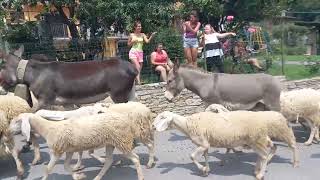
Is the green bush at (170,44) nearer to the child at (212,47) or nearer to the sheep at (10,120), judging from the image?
the child at (212,47)

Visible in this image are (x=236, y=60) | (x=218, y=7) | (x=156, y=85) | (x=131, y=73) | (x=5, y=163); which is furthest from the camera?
(x=218, y=7)


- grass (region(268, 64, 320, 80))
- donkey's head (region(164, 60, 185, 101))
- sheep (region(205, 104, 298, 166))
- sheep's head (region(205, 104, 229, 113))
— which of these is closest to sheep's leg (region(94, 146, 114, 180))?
sheep (region(205, 104, 298, 166))

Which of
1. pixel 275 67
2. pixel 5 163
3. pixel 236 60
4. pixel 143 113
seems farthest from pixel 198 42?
pixel 5 163

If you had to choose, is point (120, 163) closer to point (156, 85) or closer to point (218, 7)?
point (156, 85)

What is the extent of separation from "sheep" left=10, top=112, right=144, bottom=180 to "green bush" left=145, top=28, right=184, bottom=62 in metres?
5.56

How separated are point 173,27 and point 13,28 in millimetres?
4724

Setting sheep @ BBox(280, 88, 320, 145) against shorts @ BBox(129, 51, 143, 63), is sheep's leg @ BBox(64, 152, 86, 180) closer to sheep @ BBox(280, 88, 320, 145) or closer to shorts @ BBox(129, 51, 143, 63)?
sheep @ BBox(280, 88, 320, 145)

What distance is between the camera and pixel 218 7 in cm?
1653

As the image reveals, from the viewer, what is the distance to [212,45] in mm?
12641

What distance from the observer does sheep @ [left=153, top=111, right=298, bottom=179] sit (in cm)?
754

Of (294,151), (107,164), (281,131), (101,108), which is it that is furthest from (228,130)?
(101,108)

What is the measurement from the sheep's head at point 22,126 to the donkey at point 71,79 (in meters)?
1.67

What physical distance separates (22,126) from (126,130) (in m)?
1.56

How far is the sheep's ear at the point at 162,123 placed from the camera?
7.84 meters
